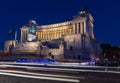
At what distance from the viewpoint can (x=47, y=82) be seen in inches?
481

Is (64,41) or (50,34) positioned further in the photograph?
(50,34)

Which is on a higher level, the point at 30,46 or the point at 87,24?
the point at 87,24

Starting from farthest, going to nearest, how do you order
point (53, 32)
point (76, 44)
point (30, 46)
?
1. point (53, 32)
2. point (30, 46)
3. point (76, 44)

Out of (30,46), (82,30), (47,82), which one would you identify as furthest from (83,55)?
(47,82)

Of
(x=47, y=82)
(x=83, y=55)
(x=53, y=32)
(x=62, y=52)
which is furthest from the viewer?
(x=53, y=32)

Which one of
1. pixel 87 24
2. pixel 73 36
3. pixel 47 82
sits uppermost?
pixel 87 24

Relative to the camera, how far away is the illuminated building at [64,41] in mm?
87000

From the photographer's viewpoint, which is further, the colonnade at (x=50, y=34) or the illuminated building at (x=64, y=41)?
the colonnade at (x=50, y=34)

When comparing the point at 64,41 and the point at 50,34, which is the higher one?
the point at 50,34

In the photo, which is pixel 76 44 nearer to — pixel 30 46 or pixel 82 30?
pixel 82 30

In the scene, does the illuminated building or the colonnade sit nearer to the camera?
the illuminated building

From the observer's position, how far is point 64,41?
101875 millimetres

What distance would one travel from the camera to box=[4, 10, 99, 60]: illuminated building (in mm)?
87000

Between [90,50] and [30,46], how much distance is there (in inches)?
→ 1322
